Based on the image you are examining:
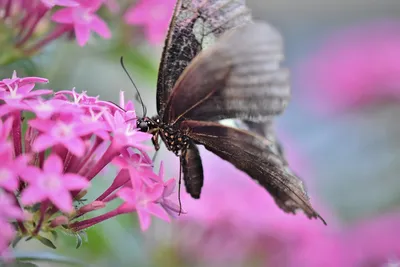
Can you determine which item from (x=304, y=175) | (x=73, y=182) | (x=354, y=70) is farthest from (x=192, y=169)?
(x=354, y=70)

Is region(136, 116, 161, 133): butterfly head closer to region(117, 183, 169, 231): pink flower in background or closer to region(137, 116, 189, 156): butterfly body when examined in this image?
region(137, 116, 189, 156): butterfly body

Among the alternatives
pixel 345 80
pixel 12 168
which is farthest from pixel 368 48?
pixel 12 168

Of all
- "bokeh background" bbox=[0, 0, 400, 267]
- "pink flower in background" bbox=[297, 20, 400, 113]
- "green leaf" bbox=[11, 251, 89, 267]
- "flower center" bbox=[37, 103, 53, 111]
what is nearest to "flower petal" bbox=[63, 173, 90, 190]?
"flower center" bbox=[37, 103, 53, 111]

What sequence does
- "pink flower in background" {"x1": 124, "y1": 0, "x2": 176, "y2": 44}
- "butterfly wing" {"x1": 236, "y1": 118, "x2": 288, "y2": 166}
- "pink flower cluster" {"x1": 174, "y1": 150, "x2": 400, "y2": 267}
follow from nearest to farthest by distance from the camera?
"butterfly wing" {"x1": 236, "y1": 118, "x2": 288, "y2": 166} < "pink flower in background" {"x1": 124, "y1": 0, "x2": 176, "y2": 44} < "pink flower cluster" {"x1": 174, "y1": 150, "x2": 400, "y2": 267}

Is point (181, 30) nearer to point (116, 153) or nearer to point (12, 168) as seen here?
point (116, 153)

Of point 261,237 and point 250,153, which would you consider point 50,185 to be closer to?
point 250,153

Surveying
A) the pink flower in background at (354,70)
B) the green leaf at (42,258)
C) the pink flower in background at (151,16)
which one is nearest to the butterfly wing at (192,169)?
the green leaf at (42,258)
